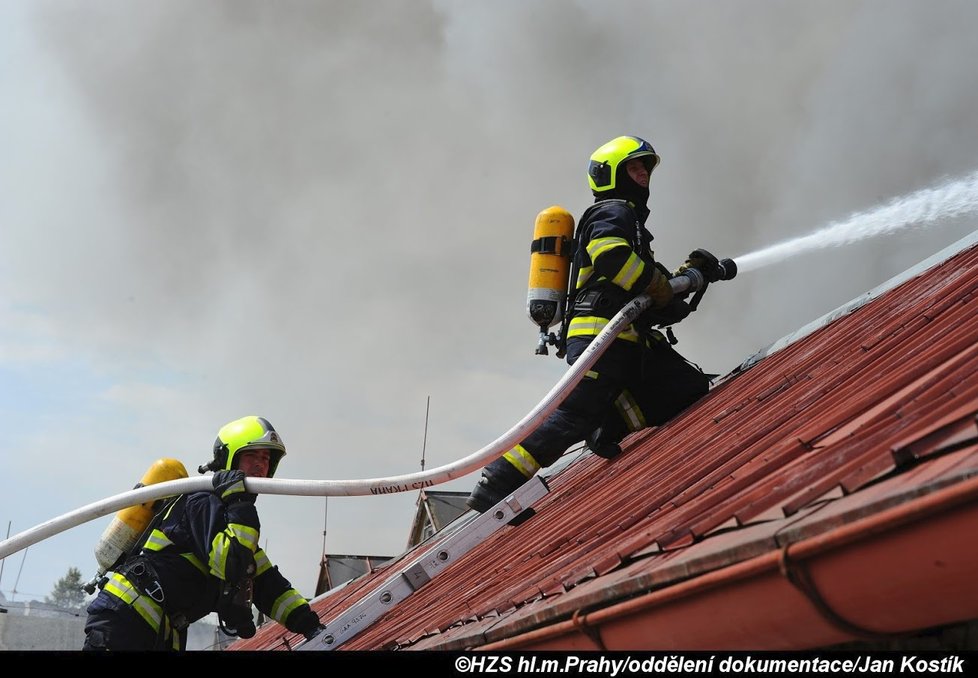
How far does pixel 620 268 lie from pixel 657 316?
56 cm

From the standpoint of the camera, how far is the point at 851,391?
13.4ft

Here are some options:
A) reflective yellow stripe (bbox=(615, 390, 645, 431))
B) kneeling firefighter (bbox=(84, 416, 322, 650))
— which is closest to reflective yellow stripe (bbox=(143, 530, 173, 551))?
kneeling firefighter (bbox=(84, 416, 322, 650))

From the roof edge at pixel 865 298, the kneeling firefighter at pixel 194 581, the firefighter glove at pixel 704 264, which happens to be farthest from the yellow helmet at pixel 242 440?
the roof edge at pixel 865 298

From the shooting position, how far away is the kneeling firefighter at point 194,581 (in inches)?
204

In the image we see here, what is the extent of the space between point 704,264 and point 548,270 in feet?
2.96

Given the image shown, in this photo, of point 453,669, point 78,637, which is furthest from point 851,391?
point 78,637

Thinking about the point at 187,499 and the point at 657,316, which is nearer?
the point at 187,499

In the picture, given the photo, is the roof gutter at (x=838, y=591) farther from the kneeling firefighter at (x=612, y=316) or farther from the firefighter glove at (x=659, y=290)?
the firefighter glove at (x=659, y=290)

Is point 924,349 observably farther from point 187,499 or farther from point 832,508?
point 187,499

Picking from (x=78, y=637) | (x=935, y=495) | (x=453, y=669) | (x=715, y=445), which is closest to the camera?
(x=935, y=495)

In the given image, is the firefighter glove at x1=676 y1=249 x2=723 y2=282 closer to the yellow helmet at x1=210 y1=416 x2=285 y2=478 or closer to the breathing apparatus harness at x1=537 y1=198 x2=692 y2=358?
the breathing apparatus harness at x1=537 y1=198 x2=692 y2=358

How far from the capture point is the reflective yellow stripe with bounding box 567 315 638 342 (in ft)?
19.9

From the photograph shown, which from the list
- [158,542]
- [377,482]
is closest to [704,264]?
[377,482]

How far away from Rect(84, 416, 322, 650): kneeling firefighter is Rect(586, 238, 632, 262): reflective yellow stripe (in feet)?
6.86
